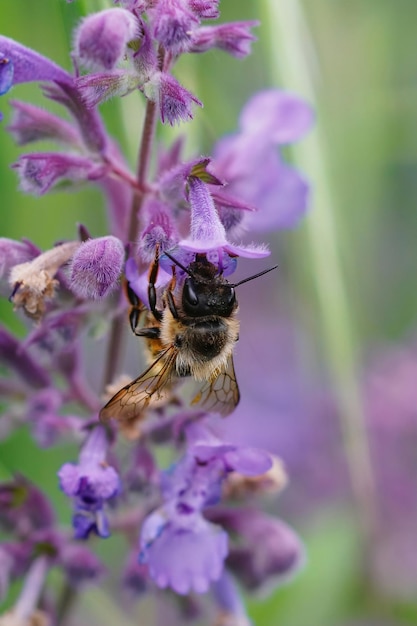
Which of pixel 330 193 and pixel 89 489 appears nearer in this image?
pixel 89 489

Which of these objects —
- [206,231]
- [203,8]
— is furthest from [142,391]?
[203,8]

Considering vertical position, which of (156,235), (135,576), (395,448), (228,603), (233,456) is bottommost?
(395,448)

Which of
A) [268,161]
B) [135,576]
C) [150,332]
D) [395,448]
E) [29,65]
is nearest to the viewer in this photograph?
[29,65]

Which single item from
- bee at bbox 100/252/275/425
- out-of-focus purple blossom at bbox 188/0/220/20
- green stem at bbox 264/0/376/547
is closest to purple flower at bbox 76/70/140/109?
out-of-focus purple blossom at bbox 188/0/220/20

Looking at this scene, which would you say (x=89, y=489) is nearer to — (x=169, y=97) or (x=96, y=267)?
(x=96, y=267)

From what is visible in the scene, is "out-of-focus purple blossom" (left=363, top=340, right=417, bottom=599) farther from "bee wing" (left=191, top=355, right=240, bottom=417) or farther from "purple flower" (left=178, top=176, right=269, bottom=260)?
"purple flower" (left=178, top=176, right=269, bottom=260)

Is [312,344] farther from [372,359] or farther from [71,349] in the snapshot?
[71,349]

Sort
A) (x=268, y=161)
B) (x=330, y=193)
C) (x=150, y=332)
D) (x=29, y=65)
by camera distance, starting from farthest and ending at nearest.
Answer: (x=330, y=193) < (x=268, y=161) < (x=150, y=332) < (x=29, y=65)

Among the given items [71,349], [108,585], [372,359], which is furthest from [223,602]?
[372,359]
